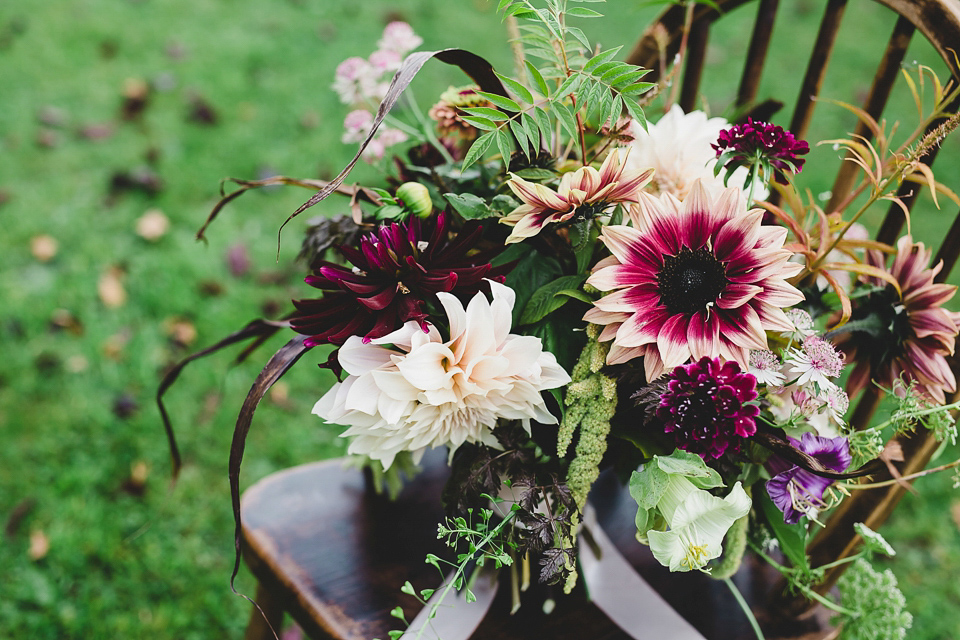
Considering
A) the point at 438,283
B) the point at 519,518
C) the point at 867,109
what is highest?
the point at 867,109

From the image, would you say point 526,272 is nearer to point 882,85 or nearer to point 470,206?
point 470,206

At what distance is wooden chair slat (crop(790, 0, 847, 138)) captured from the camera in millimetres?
869

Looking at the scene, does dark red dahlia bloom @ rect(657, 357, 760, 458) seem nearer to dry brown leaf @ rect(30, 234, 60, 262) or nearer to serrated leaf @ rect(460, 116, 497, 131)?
serrated leaf @ rect(460, 116, 497, 131)

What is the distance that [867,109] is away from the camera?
853 millimetres

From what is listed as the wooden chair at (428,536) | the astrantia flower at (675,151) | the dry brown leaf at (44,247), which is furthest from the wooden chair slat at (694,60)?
the dry brown leaf at (44,247)

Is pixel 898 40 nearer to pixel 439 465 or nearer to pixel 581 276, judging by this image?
pixel 581 276

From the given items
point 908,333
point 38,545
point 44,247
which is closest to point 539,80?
point 908,333

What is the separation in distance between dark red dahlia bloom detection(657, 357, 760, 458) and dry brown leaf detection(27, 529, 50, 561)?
1409mm

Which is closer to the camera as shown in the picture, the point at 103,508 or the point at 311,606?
the point at 311,606

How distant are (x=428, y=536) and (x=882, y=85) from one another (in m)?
0.79

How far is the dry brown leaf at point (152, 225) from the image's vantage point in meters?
2.03

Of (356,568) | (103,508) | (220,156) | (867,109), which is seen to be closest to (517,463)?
(356,568)

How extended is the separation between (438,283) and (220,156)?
1.87 meters

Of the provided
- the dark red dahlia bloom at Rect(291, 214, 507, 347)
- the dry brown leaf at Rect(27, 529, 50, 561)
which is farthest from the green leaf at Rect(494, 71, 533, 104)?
the dry brown leaf at Rect(27, 529, 50, 561)
